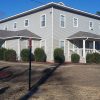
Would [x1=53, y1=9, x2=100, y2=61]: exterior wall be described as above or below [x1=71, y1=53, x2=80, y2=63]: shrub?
above

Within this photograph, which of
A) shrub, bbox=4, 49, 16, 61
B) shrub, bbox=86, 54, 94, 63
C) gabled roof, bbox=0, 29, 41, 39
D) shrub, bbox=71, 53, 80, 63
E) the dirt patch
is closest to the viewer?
the dirt patch

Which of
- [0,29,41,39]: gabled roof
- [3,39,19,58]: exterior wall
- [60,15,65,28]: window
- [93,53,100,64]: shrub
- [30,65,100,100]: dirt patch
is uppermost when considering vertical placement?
[60,15,65,28]: window

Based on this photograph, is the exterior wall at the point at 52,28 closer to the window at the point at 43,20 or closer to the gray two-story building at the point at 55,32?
the gray two-story building at the point at 55,32

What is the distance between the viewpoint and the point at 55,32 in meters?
34.5

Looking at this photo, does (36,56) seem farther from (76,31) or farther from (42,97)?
(42,97)

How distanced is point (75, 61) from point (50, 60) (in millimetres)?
2833

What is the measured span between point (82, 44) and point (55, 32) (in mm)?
4624

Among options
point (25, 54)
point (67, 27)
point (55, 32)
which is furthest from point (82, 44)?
point (25, 54)

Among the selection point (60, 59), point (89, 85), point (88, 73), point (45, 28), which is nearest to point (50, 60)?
point (60, 59)

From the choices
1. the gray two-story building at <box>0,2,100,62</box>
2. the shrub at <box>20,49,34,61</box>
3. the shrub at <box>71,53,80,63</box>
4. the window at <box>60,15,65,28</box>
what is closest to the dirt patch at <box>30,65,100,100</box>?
the shrub at <box>20,49,34,61</box>

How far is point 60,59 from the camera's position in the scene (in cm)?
3384

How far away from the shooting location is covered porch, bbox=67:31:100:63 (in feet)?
115

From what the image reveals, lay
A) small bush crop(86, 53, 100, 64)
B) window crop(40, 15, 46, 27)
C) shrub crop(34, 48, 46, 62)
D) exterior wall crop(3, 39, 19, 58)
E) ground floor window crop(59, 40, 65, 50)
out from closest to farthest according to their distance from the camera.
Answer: small bush crop(86, 53, 100, 64)
shrub crop(34, 48, 46, 62)
exterior wall crop(3, 39, 19, 58)
ground floor window crop(59, 40, 65, 50)
window crop(40, 15, 46, 27)

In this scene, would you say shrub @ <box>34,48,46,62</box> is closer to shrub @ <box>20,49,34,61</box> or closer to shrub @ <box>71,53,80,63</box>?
shrub @ <box>20,49,34,61</box>
